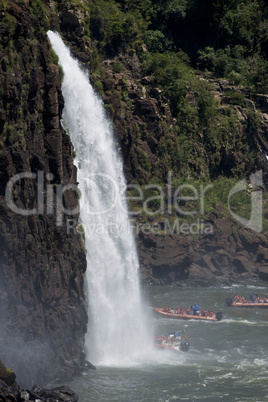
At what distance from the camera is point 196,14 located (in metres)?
83.8

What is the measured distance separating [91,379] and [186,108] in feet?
143

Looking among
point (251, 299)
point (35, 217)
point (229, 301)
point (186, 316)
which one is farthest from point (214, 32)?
point (35, 217)

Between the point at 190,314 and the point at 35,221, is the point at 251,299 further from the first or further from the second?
the point at 35,221

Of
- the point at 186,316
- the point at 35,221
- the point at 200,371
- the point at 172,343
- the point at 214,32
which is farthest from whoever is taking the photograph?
the point at 214,32

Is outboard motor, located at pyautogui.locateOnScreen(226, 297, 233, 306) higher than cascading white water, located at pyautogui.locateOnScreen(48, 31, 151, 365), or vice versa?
cascading white water, located at pyautogui.locateOnScreen(48, 31, 151, 365)

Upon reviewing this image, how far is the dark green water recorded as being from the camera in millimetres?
29625

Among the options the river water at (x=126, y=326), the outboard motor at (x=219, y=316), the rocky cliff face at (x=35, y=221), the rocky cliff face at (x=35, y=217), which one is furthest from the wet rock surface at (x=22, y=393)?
the outboard motor at (x=219, y=316)

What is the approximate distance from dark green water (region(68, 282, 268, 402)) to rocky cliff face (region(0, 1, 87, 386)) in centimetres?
230

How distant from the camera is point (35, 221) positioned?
96.3 ft

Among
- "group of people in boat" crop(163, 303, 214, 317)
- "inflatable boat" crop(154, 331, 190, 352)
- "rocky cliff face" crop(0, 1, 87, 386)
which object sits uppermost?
"rocky cliff face" crop(0, 1, 87, 386)

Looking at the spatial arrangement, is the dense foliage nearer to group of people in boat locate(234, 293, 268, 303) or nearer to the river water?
the river water

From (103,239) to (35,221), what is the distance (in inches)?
425

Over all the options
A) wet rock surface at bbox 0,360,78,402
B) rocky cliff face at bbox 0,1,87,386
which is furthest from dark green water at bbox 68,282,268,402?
wet rock surface at bbox 0,360,78,402

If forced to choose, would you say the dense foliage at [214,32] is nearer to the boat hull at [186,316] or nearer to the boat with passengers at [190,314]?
the boat with passengers at [190,314]
